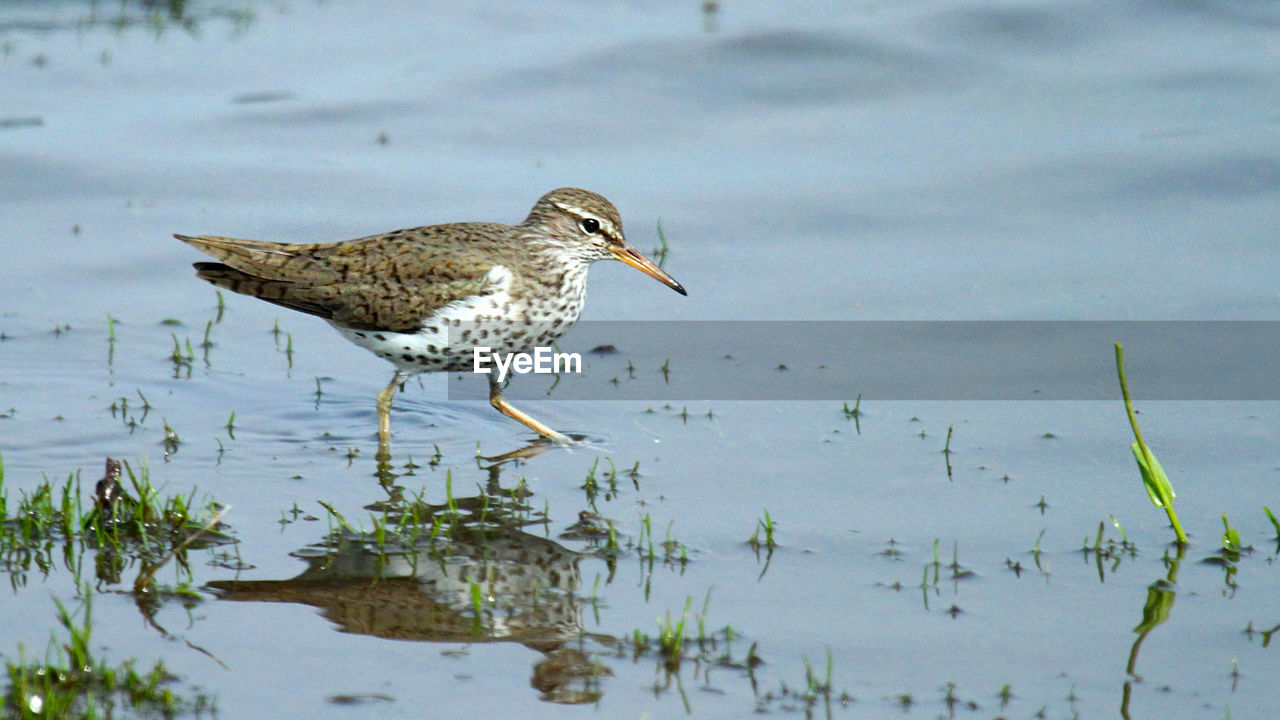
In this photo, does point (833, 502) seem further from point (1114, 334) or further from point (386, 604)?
point (1114, 334)

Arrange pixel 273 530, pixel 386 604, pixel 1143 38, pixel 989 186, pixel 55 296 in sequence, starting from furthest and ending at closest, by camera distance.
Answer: pixel 1143 38, pixel 989 186, pixel 55 296, pixel 273 530, pixel 386 604

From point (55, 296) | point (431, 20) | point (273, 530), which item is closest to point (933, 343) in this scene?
point (273, 530)

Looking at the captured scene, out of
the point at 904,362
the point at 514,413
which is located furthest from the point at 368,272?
the point at 904,362

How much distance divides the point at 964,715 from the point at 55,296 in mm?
7273

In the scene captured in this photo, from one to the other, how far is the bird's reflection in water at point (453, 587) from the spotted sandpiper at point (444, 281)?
1.33m

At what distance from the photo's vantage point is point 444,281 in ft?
26.5

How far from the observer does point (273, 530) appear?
6.68 metres

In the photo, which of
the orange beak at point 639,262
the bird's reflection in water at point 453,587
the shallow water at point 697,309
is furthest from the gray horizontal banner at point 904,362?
the bird's reflection in water at point 453,587

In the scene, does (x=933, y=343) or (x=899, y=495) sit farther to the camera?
(x=933, y=343)

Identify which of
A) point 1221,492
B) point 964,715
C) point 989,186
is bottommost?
point 964,715

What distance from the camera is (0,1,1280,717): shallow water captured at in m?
5.62

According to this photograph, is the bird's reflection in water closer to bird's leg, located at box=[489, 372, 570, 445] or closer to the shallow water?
the shallow water

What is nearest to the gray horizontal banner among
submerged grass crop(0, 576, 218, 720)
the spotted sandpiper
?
the spotted sandpiper

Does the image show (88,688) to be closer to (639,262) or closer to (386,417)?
(386,417)
